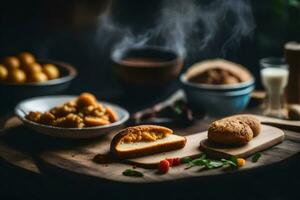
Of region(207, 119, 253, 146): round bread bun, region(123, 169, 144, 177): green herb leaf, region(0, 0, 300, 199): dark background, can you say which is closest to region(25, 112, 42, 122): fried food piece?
region(123, 169, 144, 177): green herb leaf

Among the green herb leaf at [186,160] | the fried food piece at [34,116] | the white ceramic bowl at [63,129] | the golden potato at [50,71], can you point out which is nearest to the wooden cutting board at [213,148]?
the green herb leaf at [186,160]

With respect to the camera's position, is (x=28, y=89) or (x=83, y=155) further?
(x=28, y=89)

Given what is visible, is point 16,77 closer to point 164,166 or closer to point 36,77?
point 36,77

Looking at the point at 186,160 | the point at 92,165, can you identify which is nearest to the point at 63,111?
the point at 92,165

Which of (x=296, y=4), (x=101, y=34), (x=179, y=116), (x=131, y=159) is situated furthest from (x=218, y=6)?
(x=131, y=159)

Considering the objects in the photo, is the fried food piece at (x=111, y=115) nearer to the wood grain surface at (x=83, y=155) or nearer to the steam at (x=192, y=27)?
the wood grain surface at (x=83, y=155)
